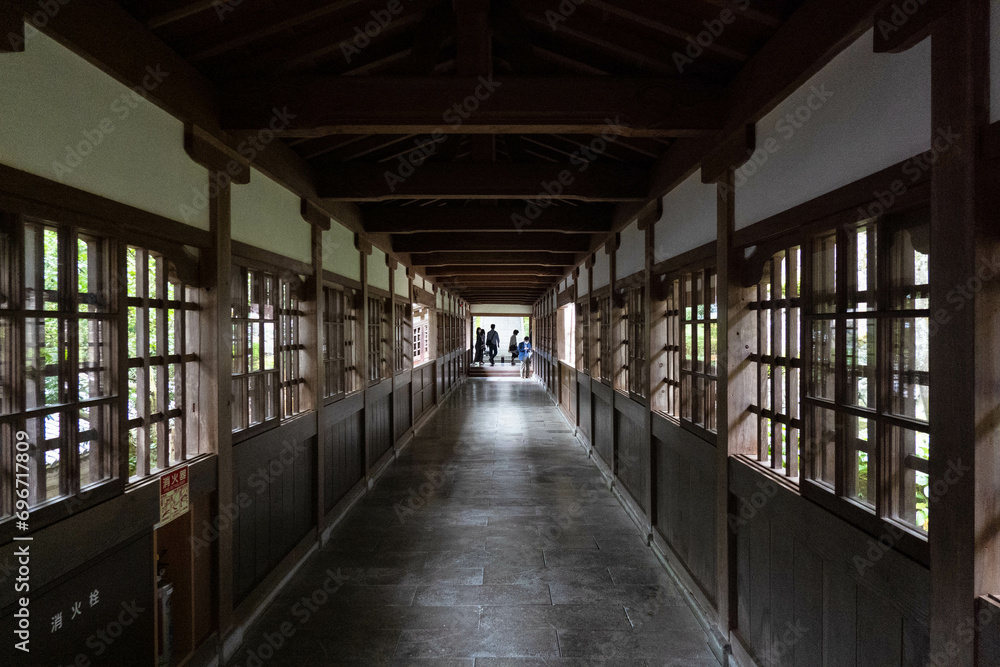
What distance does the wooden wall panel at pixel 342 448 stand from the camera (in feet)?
15.4

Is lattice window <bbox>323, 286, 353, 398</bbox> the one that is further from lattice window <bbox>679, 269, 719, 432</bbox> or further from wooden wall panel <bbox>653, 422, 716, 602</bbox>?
lattice window <bbox>679, 269, 719, 432</bbox>

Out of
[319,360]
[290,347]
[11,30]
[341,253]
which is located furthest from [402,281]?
[11,30]

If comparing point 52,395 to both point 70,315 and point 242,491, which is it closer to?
point 70,315

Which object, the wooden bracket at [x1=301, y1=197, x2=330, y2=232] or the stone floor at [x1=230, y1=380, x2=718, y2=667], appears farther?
the wooden bracket at [x1=301, y1=197, x2=330, y2=232]

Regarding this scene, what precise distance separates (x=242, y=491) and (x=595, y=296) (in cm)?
495

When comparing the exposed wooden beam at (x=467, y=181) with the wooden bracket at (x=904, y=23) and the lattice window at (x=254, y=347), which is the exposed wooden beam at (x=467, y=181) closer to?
the lattice window at (x=254, y=347)

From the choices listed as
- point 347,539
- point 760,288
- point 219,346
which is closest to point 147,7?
point 219,346

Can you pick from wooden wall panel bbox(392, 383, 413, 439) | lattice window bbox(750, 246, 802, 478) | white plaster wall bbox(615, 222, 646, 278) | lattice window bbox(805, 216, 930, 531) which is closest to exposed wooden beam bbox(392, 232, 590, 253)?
white plaster wall bbox(615, 222, 646, 278)

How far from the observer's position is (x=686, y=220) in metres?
3.58

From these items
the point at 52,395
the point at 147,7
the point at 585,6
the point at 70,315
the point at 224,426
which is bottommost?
the point at 224,426

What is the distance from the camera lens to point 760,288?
2814mm

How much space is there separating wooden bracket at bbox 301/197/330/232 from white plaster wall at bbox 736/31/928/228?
313 centimetres

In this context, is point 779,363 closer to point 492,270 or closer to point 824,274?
point 824,274

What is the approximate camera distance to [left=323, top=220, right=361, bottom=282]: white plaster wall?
4645 mm
